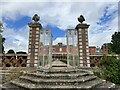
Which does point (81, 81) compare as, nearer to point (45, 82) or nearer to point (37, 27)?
point (45, 82)

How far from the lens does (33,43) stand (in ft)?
38.5

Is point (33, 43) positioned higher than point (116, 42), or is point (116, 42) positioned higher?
point (116, 42)

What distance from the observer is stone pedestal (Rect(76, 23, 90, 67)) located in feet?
37.4

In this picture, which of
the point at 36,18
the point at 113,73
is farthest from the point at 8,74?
the point at 113,73

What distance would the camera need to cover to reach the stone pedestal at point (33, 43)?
1141 cm

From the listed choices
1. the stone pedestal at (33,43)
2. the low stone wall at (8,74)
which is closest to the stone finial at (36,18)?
the stone pedestal at (33,43)

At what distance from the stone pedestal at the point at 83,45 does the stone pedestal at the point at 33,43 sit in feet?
8.79

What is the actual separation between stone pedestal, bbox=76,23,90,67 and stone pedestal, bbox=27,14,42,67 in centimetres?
268

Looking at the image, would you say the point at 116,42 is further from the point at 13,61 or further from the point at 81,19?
the point at 13,61

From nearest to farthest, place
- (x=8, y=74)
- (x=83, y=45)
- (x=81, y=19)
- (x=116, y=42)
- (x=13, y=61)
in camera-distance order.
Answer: (x=8, y=74) → (x=13, y=61) → (x=83, y=45) → (x=81, y=19) → (x=116, y=42)

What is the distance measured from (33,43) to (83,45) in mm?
3262

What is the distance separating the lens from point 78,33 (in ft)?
39.4

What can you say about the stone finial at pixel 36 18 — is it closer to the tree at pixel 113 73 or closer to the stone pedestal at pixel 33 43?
the stone pedestal at pixel 33 43

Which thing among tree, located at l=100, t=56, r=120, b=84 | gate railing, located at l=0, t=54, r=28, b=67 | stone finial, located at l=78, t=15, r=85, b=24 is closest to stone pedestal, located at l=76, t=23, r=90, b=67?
stone finial, located at l=78, t=15, r=85, b=24
